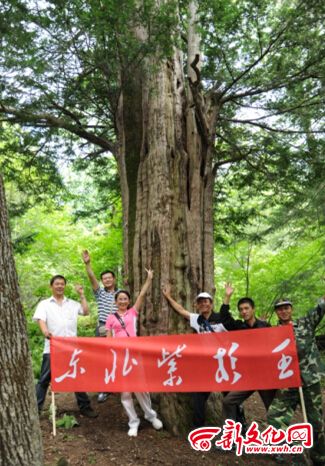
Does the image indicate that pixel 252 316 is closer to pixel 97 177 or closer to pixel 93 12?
pixel 93 12

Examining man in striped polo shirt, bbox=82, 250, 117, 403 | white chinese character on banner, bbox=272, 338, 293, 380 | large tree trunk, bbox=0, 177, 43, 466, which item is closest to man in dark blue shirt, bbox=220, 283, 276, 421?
white chinese character on banner, bbox=272, 338, 293, 380

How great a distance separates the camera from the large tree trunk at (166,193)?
5.77 metres

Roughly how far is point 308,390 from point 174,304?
6.38 feet

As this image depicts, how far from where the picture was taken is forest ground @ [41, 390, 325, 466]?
4391mm

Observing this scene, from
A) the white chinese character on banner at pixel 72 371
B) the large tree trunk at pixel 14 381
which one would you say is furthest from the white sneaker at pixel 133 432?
the large tree trunk at pixel 14 381

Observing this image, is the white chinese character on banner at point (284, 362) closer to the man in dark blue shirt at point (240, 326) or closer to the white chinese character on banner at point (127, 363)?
the man in dark blue shirt at point (240, 326)

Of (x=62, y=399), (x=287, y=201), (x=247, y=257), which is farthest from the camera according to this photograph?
(x=247, y=257)

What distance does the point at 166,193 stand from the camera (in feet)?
20.4

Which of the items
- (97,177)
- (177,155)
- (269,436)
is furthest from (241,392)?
(97,177)

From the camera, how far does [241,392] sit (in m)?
4.99

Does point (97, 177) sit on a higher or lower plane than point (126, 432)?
higher

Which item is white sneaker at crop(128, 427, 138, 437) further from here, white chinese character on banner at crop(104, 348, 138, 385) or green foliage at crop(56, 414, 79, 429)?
green foliage at crop(56, 414, 79, 429)

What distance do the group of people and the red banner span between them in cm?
19

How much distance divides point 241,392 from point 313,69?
523 centimetres
